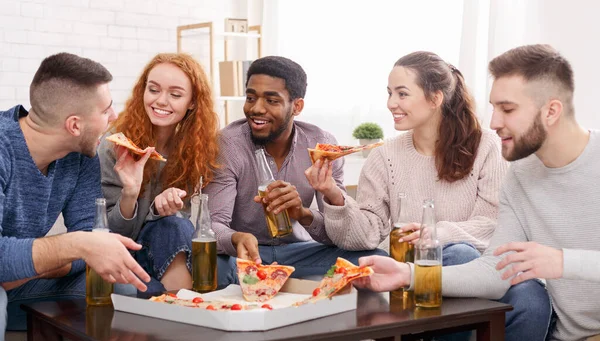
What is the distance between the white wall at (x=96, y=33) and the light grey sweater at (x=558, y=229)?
4.00 metres

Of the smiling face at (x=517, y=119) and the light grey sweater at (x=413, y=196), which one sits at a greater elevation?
the smiling face at (x=517, y=119)

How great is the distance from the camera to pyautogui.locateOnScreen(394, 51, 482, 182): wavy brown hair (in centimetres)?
322

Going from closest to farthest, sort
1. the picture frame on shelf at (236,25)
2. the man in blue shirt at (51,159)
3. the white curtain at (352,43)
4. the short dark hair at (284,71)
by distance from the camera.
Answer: the man in blue shirt at (51,159)
the short dark hair at (284,71)
the white curtain at (352,43)
the picture frame on shelf at (236,25)

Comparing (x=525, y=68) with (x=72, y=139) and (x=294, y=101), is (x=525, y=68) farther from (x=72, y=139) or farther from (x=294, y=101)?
(x=72, y=139)

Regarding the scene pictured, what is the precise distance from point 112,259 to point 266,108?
137 cm

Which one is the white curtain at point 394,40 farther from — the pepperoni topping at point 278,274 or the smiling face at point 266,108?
the pepperoni topping at point 278,274

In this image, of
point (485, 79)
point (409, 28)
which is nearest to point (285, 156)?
point (485, 79)

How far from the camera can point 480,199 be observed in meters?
3.21

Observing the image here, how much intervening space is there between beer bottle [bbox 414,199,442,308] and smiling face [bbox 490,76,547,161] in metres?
0.41

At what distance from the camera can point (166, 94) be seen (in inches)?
126

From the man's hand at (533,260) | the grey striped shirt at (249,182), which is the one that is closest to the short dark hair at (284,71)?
the grey striped shirt at (249,182)

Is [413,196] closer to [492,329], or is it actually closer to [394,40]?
[492,329]

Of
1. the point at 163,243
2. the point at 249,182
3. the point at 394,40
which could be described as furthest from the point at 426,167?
the point at 394,40

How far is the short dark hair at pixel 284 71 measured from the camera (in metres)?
3.43
